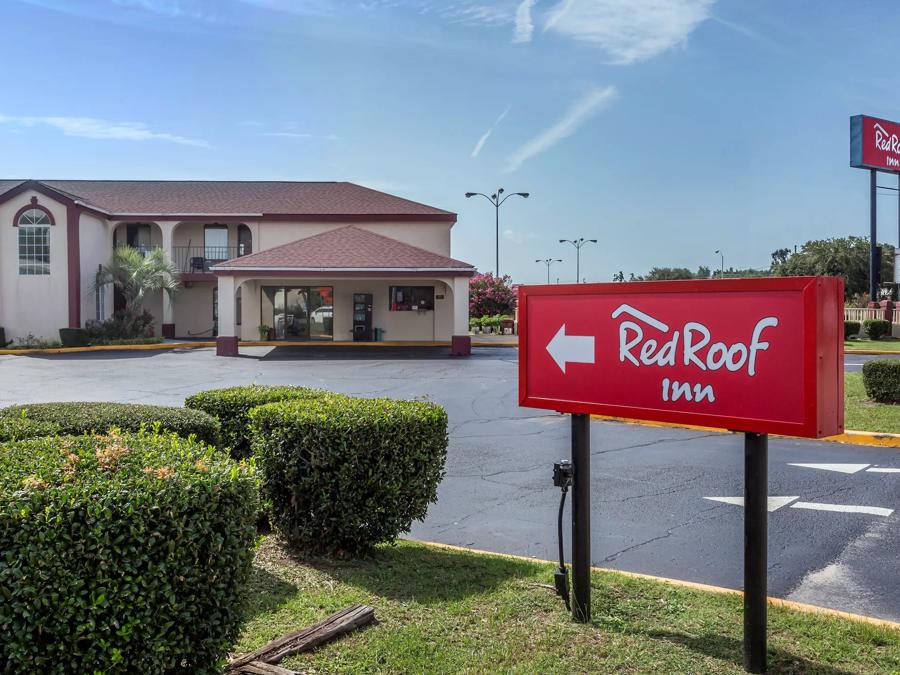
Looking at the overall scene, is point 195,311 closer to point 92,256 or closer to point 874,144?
point 92,256

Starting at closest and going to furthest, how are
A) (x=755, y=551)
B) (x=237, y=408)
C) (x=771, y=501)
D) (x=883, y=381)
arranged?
(x=755, y=551) < (x=237, y=408) < (x=771, y=501) < (x=883, y=381)

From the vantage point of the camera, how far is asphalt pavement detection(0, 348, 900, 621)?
19.0 feet

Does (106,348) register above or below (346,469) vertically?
below

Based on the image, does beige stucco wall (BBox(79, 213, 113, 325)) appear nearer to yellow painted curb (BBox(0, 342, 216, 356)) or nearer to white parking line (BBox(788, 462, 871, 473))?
yellow painted curb (BBox(0, 342, 216, 356))

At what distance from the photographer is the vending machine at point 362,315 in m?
34.5

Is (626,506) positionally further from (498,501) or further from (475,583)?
(475,583)

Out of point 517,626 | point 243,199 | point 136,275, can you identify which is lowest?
point 517,626

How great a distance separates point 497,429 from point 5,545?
32.9ft

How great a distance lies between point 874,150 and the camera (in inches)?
1796

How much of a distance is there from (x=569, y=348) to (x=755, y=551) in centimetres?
144

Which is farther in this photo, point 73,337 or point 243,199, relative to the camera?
point 243,199

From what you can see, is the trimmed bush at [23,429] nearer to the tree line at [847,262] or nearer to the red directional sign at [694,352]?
the red directional sign at [694,352]

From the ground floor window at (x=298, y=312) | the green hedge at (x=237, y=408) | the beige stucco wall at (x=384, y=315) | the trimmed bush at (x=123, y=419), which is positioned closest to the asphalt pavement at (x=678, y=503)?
the green hedge at (x=237, y=408)

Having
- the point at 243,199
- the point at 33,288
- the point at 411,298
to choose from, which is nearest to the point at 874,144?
the point at 411,298
